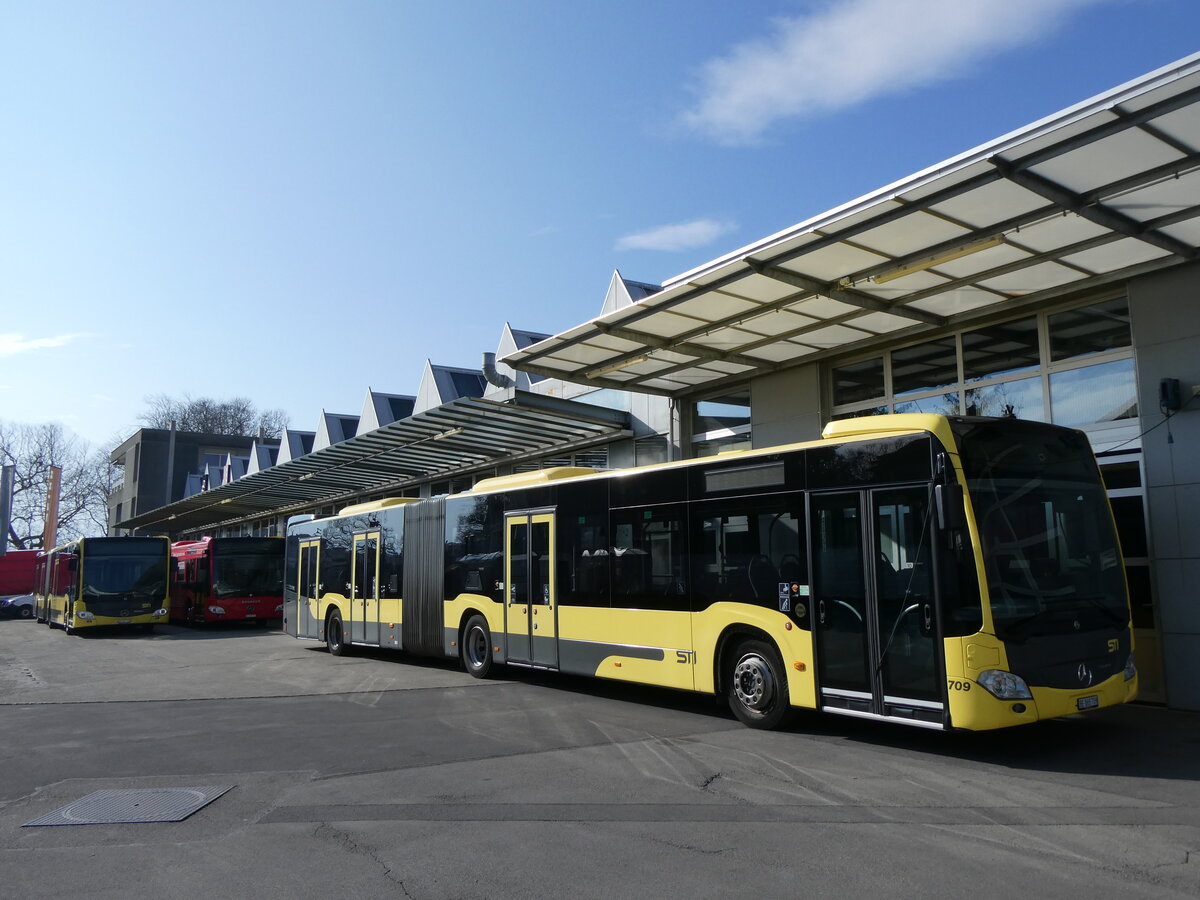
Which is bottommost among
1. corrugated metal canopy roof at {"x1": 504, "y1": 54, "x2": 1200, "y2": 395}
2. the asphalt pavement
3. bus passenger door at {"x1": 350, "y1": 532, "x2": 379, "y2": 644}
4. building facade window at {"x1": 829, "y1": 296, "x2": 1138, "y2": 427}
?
the asphalt pavement

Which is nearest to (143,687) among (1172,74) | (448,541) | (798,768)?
(448,541)

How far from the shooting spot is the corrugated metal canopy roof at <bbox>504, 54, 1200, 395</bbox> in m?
8.38

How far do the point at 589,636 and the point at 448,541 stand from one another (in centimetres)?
426

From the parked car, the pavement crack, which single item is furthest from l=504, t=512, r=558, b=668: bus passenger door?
the parked car

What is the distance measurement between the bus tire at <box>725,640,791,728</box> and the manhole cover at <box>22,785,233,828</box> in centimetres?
511

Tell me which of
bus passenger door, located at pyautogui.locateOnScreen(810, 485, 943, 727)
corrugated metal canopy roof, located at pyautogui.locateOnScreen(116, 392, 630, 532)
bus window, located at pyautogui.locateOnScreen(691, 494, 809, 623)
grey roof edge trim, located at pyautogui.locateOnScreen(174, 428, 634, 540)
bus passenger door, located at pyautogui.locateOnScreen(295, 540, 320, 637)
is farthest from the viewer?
grey roof edge trim, located at pyautogui.locateOnScreen(174, 428, 634, 540)

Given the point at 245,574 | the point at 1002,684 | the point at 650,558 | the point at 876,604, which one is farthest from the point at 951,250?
the point at 245,574

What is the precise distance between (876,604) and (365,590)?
1215 centimetres

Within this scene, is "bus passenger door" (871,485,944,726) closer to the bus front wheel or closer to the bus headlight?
the bus headlight

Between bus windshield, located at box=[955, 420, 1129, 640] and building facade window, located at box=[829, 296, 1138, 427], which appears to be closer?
bus windshield, located at box=[955, 420, 1129, 640]

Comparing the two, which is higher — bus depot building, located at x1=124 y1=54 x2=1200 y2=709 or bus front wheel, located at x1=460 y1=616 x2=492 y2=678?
bus depot building, located at x1=124 y1=54 x2=1200 y2=709

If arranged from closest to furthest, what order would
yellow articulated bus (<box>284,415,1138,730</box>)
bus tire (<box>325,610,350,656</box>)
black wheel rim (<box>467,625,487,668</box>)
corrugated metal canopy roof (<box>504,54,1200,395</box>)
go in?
yellow articulated bus (<box>284,415,1138,730</box>), corrugated metal canopy roof (<box>504,54,1200,395</box>), black wheel rim (<box>467,625,487,668</box>), bus tire (<box>325,610,350,656</box>)

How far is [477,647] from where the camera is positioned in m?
14.7

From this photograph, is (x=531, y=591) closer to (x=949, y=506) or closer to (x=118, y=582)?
(x=949, y=506)
